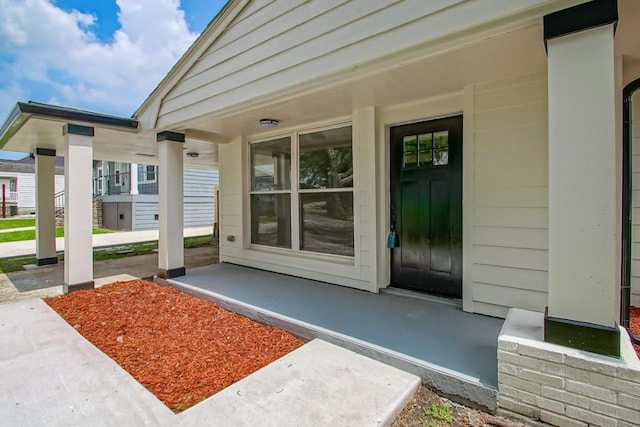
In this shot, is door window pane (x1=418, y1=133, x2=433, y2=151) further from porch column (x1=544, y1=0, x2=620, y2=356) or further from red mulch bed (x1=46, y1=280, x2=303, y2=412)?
red mulch bed (x1=46, y1=280, x2=303, y2=412)

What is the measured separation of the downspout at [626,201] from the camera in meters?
2.50

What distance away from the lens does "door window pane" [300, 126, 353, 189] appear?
173 inches

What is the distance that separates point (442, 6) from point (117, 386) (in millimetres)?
3398

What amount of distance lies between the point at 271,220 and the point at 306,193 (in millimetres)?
957

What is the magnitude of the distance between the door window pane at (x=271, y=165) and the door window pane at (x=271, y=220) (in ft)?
0.60

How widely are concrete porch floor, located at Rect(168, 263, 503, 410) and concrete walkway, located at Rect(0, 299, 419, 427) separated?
165 millimetres

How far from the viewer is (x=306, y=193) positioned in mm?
4891

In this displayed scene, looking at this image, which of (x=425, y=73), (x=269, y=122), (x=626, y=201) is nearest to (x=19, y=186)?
(x=269, y=122)

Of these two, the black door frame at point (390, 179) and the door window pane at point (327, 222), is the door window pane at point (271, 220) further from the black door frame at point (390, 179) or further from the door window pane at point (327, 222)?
the black door frame at point (390, 179)

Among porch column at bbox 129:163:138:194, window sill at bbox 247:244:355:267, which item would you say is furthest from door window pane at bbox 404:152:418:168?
porch column at bbox 129:163:138:194

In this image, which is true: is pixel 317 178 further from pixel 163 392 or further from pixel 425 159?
pixel 163 392

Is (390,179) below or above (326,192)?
above

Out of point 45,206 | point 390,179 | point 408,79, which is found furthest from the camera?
point 45,206

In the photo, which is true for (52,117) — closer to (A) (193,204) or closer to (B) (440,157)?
(B) (440,157)
